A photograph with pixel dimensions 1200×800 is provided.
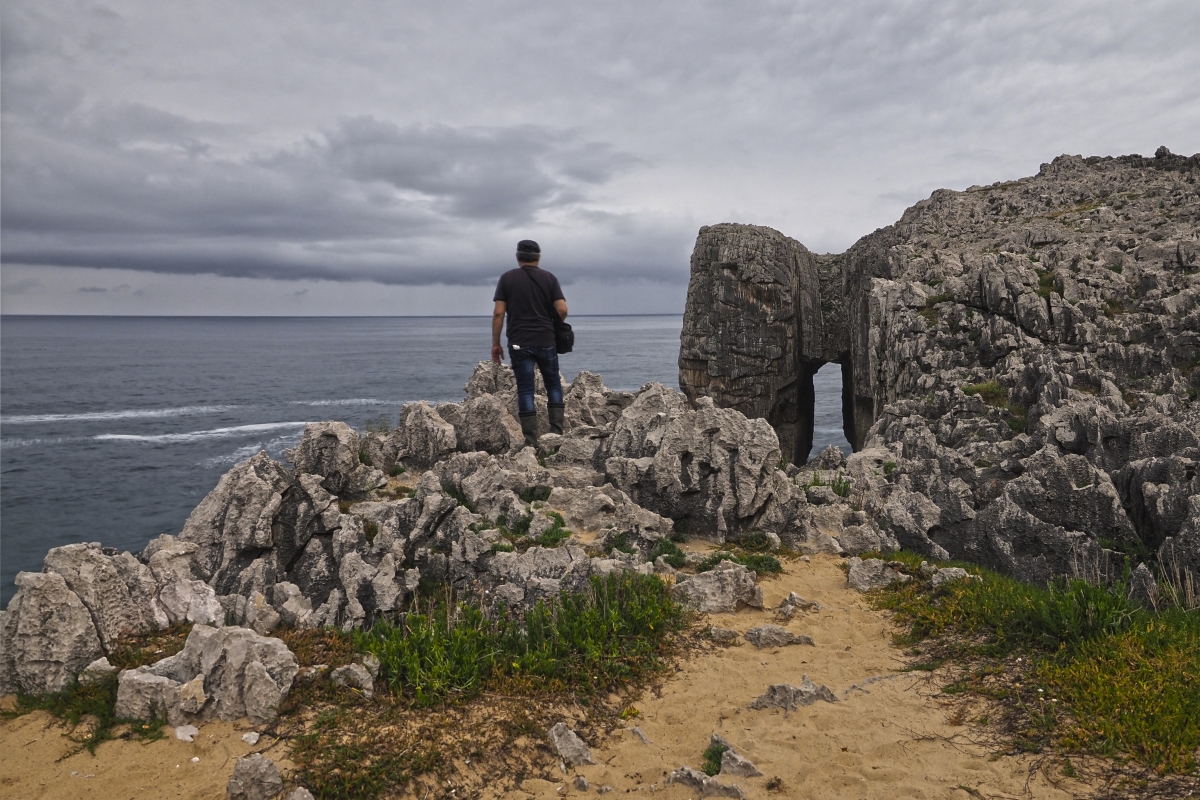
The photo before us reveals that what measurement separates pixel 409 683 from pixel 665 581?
399 centimetres

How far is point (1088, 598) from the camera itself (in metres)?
7.44

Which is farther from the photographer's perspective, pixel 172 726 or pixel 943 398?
pixel 943 398

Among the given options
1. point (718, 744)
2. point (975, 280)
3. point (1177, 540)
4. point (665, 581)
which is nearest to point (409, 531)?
point (665, 581)

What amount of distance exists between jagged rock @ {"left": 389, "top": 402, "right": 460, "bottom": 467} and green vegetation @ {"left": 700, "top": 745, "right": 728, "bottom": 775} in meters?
10.3

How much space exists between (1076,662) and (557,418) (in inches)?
436

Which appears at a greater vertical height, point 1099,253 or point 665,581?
point 1099,253

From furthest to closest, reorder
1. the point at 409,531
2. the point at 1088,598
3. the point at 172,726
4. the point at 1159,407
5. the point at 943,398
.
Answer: the point at 943,398 → the point at 1159,407 → the point at 409,531 → the point at 1088,598 → the point at 172,726

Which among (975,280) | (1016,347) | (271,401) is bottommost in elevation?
(271,401)

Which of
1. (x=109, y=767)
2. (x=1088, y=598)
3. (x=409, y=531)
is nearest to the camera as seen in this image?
(x=109, y=767)

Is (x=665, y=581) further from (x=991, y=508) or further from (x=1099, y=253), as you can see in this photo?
(x=1099, y=253)

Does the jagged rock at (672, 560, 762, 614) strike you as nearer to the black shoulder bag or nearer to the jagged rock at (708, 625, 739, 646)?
the jagged rock at (708, 625, 739, 646)

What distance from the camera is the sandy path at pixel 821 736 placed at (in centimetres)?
565

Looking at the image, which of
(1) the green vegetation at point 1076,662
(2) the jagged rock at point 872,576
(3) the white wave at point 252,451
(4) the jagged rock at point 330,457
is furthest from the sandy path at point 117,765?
(3) the white wave at point 252,451

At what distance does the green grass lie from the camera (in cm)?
698
